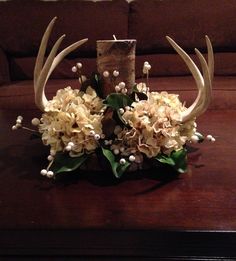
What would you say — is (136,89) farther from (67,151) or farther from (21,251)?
(21,251)

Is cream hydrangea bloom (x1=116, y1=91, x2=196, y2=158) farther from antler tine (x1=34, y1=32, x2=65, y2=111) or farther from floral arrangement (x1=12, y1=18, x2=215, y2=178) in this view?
antler tine (x1=34, y1=32, x2=65, y2=111)

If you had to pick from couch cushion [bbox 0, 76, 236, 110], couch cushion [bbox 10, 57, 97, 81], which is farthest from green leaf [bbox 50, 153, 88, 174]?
couch cushion [bbox 10, 57, 97, 81]

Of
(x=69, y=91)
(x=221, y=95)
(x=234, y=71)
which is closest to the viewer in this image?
(x=69, y=91)

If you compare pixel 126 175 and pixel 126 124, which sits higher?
pixel 126 124

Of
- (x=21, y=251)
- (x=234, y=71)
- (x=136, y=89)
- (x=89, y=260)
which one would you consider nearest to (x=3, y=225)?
(x=21, y=251)

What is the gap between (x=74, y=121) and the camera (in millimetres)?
747

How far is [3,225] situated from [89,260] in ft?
0.50

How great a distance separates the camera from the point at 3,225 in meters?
0.61

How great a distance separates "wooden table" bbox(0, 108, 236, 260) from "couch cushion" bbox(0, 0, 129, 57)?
6.20ft

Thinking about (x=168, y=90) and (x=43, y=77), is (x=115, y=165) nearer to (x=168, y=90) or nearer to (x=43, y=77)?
(x=43, y=77)

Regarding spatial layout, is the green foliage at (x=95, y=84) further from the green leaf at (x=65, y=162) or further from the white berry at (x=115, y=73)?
the green leaf at (x=65, y=162)

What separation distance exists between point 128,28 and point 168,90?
0.75m

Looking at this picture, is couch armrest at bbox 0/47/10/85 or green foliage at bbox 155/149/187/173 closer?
green foliage at bbox 155/149/187/173

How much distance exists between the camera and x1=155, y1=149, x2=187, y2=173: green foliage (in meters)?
0.76
